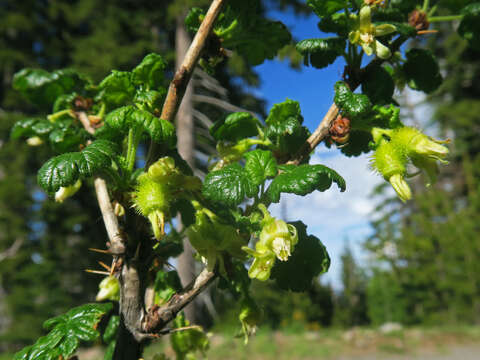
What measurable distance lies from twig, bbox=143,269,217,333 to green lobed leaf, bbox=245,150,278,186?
0.20 meters

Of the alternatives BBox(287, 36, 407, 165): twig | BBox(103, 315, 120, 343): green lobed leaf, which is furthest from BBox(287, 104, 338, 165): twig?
BBox(103, 315, 120, 343): green lobed leaf

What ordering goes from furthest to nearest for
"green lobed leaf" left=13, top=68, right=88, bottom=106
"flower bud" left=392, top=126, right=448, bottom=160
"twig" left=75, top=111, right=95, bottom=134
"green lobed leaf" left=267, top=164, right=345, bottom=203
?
Answer: "green lobed leaf" left=13, top=68, right=88, bottom=106
"twig" left=75, top=111, right=95, bottom=134
"flower bud" left=392, top=126, right=448, bottom=160
"green lobed leaf" left=267, top=164, right=345, bottom=203

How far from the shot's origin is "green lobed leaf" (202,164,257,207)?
61 cm

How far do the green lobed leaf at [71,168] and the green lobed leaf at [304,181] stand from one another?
0.97 feet

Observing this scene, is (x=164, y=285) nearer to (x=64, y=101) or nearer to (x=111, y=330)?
(x=111, y=330)

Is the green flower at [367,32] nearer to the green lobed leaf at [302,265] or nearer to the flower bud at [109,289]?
the green lobed leaf at [302,265]

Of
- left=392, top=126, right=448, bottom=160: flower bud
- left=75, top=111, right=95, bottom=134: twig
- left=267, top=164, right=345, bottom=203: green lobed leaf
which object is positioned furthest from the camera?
left=75, top=111, right=95, bottom=134: twig

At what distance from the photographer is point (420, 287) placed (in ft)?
42.5

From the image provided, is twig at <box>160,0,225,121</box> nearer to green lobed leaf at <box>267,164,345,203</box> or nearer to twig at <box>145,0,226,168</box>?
twig at <box>145,0,226,168</box>

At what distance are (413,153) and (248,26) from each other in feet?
1.46

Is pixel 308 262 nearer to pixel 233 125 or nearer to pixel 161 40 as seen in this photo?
pixel 233 125

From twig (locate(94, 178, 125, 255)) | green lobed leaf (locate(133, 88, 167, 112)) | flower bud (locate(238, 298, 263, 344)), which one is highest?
green lobed leaf (locate(133, 88, 167, 112))

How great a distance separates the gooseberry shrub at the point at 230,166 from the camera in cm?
63

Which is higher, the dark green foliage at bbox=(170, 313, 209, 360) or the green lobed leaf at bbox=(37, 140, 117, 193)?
the green lobed leaf at bbox=(37, 140, 117, 193)
